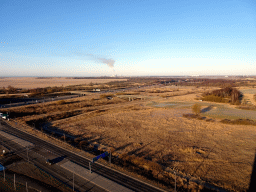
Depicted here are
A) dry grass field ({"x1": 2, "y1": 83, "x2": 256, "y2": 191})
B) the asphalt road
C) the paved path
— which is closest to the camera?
the paved path

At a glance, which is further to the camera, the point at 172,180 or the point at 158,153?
the point at 158,153

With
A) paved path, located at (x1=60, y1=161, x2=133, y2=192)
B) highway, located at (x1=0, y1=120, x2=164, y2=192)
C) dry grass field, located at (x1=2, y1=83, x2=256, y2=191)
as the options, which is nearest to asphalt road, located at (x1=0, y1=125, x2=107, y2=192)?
paved path, located at (x1=60, y1=161, x2=133, y2=192)

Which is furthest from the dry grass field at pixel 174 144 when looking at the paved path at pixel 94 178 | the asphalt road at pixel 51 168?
the asphalt road at pixel 51 168

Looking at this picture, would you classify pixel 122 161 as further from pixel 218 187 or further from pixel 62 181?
pixel 218 187

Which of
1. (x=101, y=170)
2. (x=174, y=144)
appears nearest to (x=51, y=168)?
A: (x=101, y=170)

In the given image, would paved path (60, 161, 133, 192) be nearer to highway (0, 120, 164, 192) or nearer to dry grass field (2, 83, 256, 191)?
highway (0, 120, 164, 192)

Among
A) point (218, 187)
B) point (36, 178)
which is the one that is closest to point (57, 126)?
point (36, 178)

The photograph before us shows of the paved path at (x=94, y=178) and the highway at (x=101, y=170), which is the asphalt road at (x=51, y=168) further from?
the highway at (x=101, y=170)

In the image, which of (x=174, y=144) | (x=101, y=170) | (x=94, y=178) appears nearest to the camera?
(x=94, y=178)

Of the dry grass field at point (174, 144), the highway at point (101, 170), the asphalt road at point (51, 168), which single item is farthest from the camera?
the dry grass field at point (174, 144)

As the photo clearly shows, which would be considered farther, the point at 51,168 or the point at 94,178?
the point at 51,168

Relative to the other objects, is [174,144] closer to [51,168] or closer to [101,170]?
[101,170]
